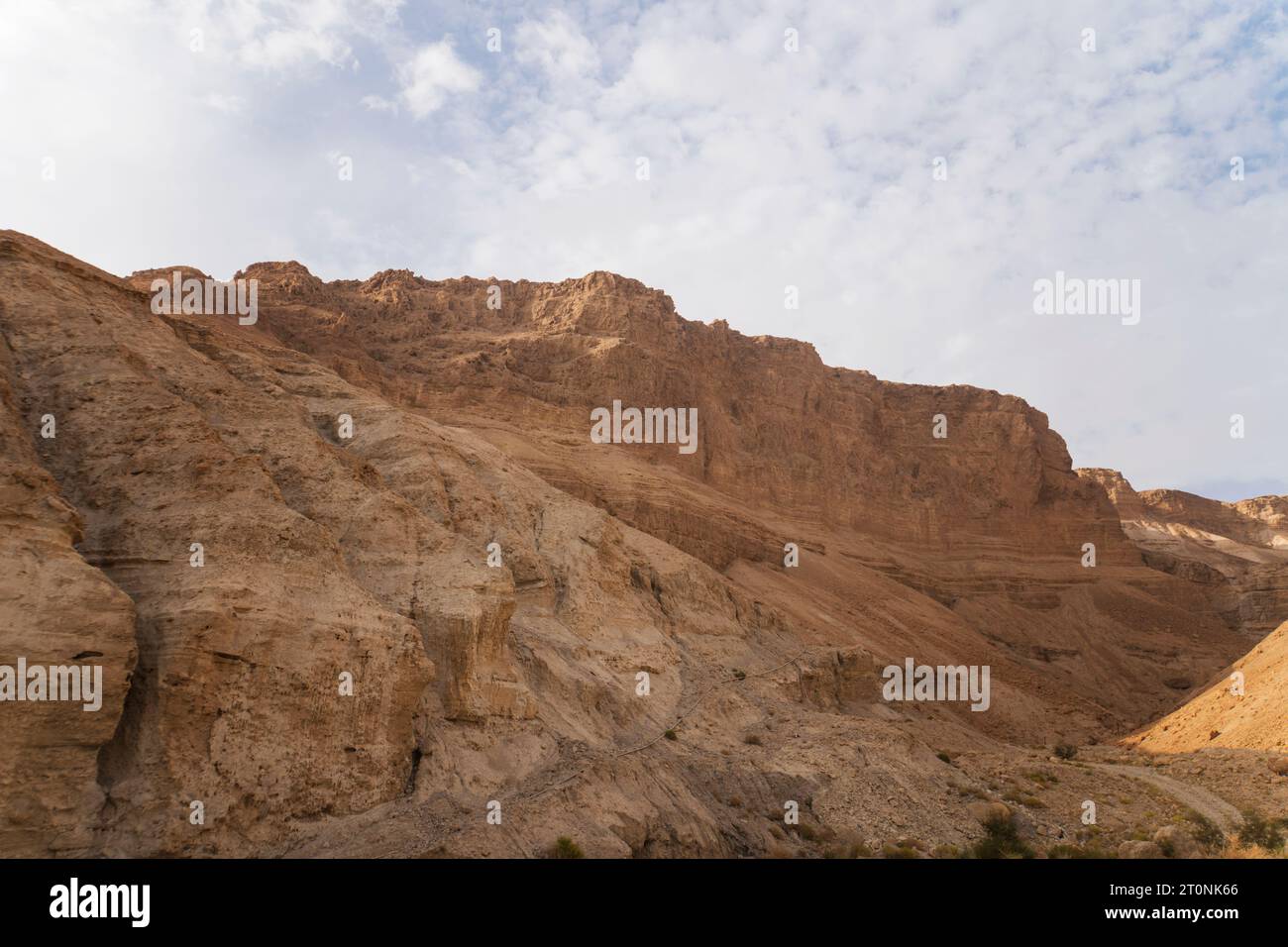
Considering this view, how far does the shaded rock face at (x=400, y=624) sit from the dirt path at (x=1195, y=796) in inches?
203

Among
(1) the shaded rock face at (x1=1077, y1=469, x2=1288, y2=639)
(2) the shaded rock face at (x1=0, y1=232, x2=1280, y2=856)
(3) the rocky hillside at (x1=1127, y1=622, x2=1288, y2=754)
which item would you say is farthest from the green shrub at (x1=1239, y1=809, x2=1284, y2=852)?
(1) the shaded rock face at (x1=1077, y1=469, x2=1288, y2=639)

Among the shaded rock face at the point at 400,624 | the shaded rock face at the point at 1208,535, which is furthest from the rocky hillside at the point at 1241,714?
the shaded rock face at the point at 1208,535

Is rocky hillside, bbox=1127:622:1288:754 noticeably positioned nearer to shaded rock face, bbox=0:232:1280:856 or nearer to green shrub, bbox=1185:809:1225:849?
shaded rock face, bbox=0:232:1280:856

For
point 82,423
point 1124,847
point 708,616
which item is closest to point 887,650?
point 708,616

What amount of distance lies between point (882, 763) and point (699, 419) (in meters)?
33.0

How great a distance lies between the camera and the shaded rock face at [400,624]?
12406 millimetres

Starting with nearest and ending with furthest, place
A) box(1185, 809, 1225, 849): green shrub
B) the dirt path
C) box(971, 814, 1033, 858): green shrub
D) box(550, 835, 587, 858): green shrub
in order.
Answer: box(550, 835, 587, 858): green shrub → box(971, 814, 1033, 858): green shrub → box(1185, 809, 1225, 849): green shrub → the dirt path

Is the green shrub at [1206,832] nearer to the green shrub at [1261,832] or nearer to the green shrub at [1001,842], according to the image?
the green shrub at [1261,832]

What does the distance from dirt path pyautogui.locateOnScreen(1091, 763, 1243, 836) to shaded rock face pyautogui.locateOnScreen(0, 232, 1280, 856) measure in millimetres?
5156

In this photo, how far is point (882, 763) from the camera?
2212 cm

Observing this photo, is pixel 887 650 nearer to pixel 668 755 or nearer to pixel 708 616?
pixel 708 616

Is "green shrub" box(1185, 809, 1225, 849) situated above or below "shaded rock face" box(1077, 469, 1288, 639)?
below

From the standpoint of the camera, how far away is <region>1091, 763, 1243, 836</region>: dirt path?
19875 millimetres

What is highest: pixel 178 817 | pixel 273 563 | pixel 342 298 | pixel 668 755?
pixel 342 298
